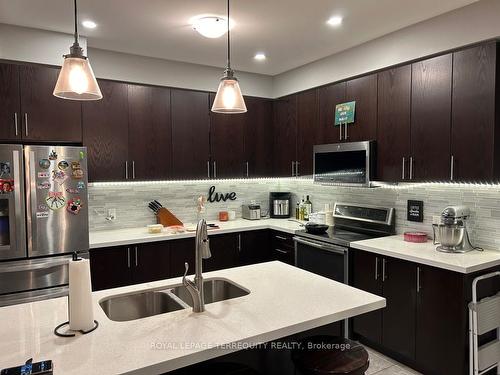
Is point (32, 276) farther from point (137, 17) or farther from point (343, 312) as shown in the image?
point (343, 312)

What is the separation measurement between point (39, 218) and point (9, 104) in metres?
0.93

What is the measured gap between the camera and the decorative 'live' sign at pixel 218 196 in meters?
4.28

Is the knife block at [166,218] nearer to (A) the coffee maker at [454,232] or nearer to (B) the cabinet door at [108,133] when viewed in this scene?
(B) the cabinet door at [108,133]

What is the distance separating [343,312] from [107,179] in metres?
2.54

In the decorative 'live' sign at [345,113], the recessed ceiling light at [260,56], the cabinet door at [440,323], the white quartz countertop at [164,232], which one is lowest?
the cabinet door at [440,323]

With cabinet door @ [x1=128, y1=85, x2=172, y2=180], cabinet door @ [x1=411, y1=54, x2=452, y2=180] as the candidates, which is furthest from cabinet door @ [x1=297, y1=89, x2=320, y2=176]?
cabinet door @ [x1=128, y1=85, x2=172, y2=180]

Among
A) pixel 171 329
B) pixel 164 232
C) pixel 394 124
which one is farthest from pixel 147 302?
pixel 394 124

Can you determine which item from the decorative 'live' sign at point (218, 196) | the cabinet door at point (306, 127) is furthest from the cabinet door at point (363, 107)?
the decorative 'live' sign at point (218, 196)

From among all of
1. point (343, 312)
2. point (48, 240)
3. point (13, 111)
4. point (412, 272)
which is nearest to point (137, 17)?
point (13, 111)

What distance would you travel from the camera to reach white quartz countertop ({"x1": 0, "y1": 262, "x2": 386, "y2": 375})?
123cm

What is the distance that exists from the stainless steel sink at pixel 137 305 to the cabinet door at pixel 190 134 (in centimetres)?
198

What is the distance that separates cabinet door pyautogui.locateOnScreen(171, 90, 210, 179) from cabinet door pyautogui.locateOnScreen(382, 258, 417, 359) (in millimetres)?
2075

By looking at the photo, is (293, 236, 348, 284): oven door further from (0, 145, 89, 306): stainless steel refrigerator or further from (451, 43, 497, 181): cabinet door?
(0, 145, 89, 306): stainless steel refrigerator

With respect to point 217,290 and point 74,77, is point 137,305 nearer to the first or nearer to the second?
point 217,290
